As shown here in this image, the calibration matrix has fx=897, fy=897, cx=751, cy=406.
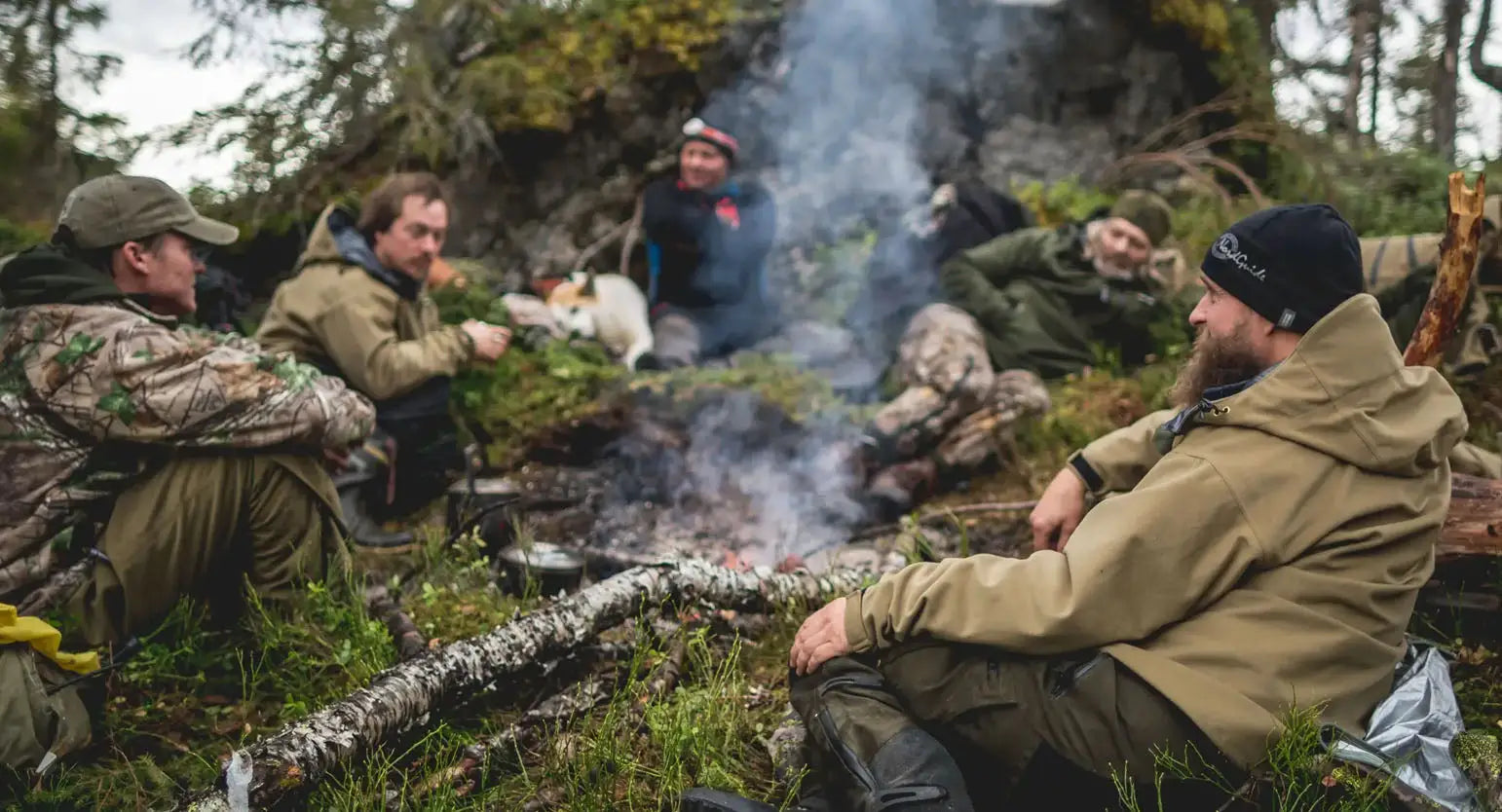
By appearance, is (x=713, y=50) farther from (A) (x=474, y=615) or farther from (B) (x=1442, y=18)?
(B) (x=1442, y=18)

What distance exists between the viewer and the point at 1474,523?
10.5ft

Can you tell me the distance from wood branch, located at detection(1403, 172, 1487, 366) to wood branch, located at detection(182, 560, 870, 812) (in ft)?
8.75

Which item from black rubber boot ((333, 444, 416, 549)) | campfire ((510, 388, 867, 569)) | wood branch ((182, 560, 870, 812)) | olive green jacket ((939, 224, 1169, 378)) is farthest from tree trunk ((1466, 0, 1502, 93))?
black rubber boot ((333, 444, 416, 549))

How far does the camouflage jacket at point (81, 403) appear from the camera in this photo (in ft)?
10.8

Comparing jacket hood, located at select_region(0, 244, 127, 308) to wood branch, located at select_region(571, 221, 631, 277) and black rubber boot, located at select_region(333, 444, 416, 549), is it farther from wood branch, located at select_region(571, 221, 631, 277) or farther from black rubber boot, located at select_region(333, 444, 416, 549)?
wood branch, located at select_region(571, 221, 631, 277)

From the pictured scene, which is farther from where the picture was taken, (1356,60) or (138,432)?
(1356,60)

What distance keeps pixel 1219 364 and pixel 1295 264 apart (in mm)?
353

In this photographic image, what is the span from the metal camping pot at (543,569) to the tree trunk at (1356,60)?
39.1 feet

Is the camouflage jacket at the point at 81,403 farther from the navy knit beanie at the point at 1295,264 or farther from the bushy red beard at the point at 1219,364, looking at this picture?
the navy knit beanie at the point at 1295,264

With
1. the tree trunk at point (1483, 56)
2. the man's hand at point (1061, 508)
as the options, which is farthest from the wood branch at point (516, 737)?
the tree trunk at point (1483, 56)

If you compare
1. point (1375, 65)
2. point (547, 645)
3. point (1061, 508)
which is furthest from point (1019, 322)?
point (1375, 65)

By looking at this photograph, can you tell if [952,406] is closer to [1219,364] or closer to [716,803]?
[1219,364]

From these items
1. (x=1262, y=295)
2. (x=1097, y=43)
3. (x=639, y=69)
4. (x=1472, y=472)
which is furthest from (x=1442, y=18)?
(x=1262, y=295)

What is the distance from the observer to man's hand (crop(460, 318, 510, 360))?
585cm
